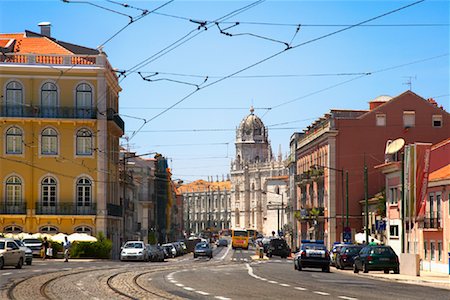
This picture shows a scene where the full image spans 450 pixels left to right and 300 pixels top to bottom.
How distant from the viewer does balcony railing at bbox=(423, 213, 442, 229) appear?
5222 centimetres

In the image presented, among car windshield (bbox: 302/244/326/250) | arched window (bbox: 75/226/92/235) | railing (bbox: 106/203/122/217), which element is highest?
railing (bbox: 106/203/122/217)

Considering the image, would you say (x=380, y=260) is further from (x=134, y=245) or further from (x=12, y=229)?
(x=12, y=229)

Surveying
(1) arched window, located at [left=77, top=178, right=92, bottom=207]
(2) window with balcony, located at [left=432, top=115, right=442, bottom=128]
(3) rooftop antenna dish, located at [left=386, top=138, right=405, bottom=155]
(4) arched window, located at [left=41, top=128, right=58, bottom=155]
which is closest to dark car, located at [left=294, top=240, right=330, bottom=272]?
(3) rooftop antenna dish, located at [left=386, top=138, right=405, bottom=155]

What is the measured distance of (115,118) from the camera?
77562 millimetres

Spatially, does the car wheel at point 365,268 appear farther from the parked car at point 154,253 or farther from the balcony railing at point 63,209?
the balcony railing at point 63,209

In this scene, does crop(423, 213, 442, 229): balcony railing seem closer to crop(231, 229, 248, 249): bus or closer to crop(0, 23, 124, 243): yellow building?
crop(0, 23, 124, 243): yellow building

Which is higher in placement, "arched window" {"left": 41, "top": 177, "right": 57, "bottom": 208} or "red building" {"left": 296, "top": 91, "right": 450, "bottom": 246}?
"red building" {"left": 296, "top": 91, "right": 450, "bottom": 246}

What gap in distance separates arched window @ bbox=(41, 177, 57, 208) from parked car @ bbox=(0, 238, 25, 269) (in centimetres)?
2946

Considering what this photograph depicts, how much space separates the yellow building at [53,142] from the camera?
7212 cm

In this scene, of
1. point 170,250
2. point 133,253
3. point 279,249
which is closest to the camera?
point 133,253

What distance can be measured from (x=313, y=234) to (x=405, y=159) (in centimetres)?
4133

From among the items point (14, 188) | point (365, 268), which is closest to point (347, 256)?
point (365, 268)

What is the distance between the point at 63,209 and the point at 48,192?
1756 millimetres

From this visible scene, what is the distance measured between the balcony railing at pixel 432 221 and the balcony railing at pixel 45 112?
29.3m
